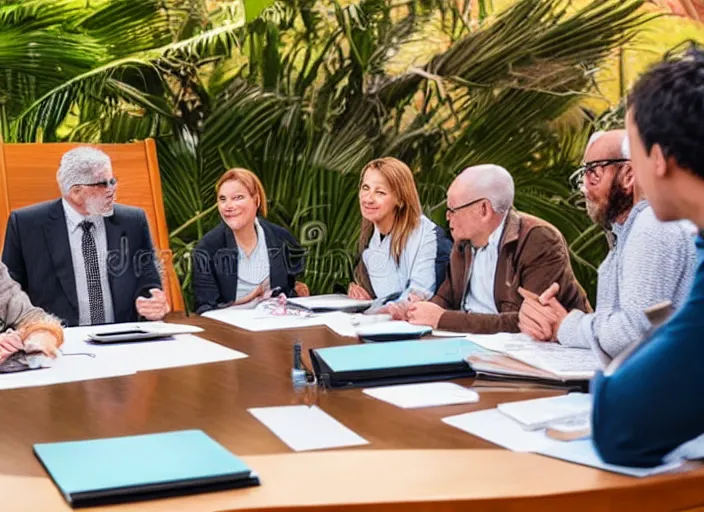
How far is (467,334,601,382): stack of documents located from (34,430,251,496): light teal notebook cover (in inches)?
29.9

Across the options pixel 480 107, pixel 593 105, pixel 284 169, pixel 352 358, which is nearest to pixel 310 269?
pixel 284 169

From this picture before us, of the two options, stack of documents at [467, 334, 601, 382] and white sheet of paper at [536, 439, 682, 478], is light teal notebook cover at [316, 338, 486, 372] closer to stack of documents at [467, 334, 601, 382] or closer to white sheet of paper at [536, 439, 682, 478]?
stack of documents at [467, 334, 601, 382]

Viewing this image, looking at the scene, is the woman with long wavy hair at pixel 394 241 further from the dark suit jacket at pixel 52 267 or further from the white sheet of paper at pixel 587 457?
the white sheet of paper at pixel 587 457

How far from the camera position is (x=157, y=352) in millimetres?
2516

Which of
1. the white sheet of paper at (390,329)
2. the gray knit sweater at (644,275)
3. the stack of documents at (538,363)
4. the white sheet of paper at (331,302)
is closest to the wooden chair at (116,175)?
the white sheet of paper at (331,302)

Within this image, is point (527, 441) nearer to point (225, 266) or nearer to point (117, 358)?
point (117, 358)

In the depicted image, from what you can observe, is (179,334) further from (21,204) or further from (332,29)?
(332,29)

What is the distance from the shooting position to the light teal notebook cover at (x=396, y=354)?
6.85ft

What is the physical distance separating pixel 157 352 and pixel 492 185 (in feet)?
4.62

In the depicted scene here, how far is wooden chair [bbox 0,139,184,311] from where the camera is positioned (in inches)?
158

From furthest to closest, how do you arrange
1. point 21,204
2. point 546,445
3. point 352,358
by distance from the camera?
point 21,204 → point 352,358 → point 546,445

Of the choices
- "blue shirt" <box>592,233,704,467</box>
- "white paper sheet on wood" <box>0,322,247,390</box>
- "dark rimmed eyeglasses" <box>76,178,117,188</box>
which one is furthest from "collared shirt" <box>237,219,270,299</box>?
"blue shirt" <box>592,233,704,467</box>

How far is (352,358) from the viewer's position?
2170 mm

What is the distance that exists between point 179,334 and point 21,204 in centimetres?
154
